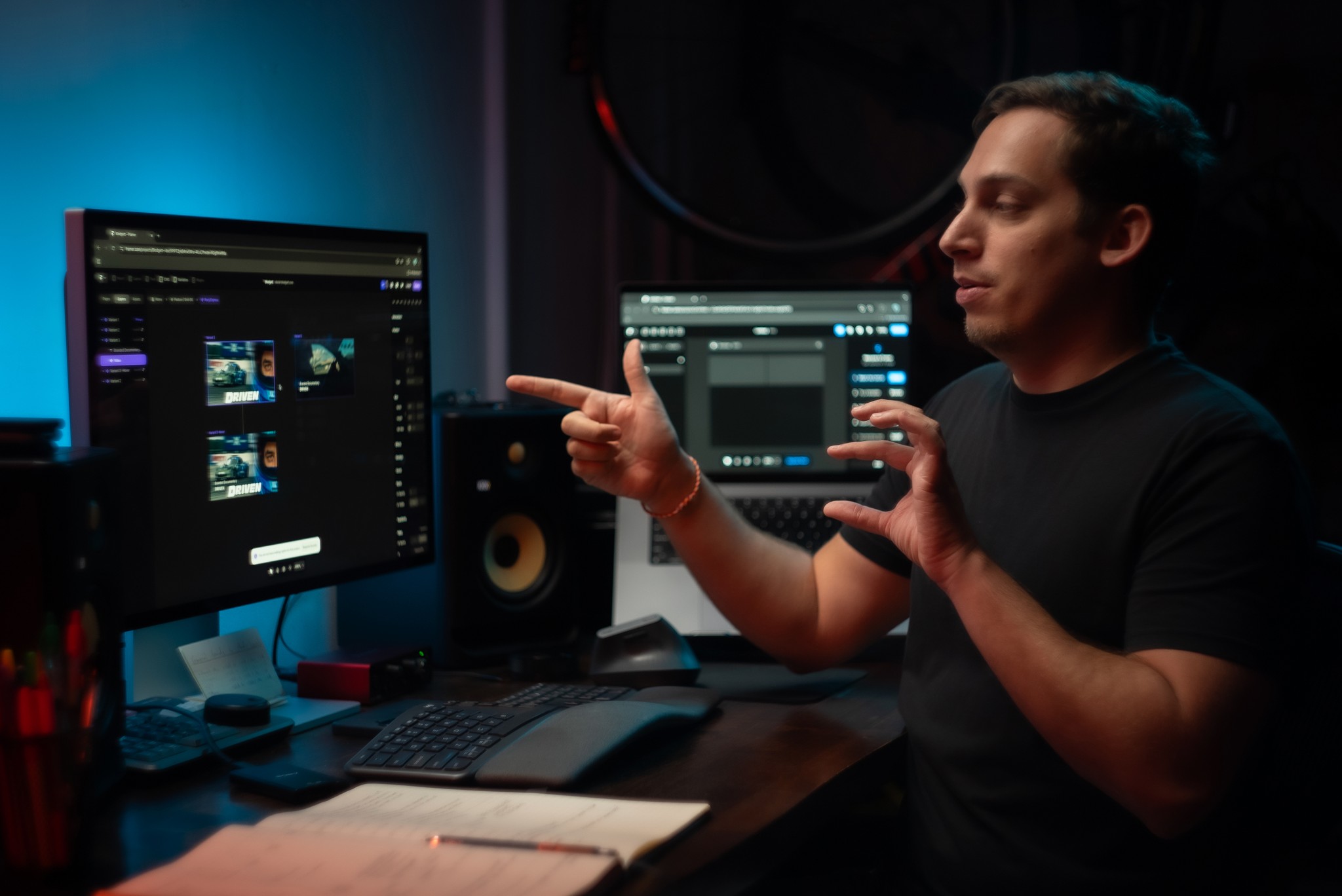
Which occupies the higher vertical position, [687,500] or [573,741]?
[687,500]

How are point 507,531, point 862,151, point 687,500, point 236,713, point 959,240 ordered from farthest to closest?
point 862,151 → point 507,531 → point 687,500 → point 959,240 → point 236,713

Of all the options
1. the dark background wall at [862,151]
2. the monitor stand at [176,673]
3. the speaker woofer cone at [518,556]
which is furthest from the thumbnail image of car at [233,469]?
the dark background wall at [862,151]

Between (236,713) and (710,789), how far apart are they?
49 centimetres

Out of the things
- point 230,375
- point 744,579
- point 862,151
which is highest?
point 862,151

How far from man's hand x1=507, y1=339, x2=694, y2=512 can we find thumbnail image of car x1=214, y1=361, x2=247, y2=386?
0.30 metres

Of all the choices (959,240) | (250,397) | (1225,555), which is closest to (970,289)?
(959,240)

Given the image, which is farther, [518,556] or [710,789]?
[518,556]

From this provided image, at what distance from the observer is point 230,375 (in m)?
1.22

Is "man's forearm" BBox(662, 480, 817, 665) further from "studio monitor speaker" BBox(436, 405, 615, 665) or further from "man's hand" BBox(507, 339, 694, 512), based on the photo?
"studio monitor speaker" BBox(436, 405, 615, 665)

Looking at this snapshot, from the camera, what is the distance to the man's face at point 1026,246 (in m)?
1.22

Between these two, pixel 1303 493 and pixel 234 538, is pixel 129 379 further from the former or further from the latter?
pixel 1303 493

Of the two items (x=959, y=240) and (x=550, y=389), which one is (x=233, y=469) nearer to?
(x=550, y=389)

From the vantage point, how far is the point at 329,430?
1.34 metres

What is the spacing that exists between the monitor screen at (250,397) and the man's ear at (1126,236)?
2.69ft
